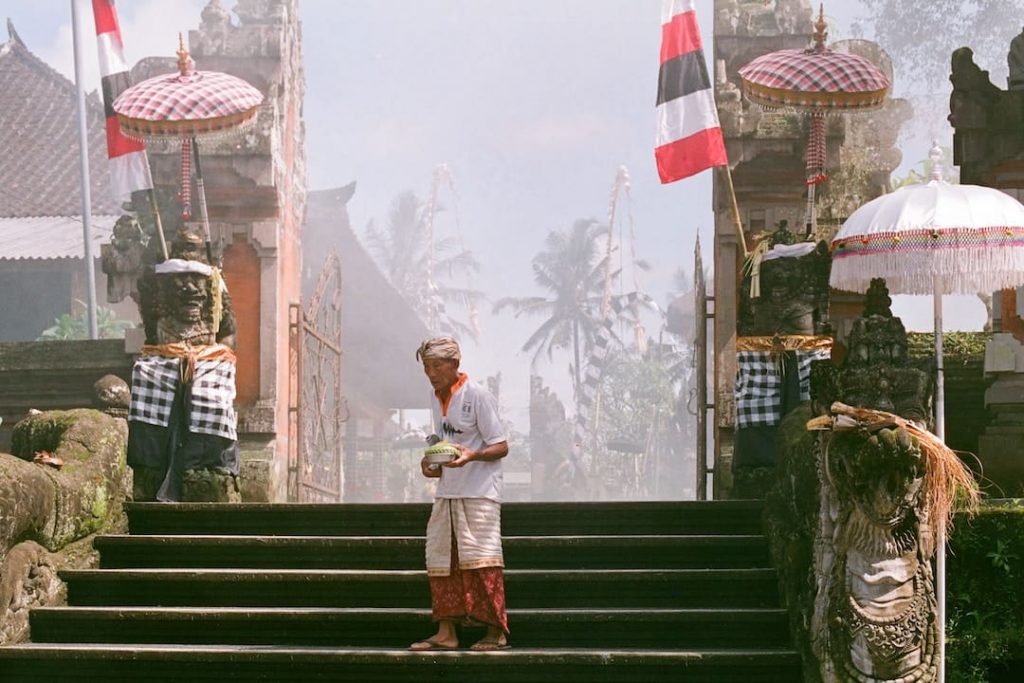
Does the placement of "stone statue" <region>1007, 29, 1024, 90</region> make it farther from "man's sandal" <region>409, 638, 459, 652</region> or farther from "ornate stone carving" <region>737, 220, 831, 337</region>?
"man's sandal" <region>409, 638, 459, 652</region>

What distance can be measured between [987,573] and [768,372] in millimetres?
2497

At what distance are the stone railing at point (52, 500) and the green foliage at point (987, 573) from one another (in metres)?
4.28

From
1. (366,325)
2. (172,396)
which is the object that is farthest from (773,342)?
(366,325)

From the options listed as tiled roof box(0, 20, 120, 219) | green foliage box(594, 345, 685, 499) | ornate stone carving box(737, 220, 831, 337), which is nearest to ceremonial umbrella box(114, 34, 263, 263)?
ornate stone carving box(737, 220, 831, 337)

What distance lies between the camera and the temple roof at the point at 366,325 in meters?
32.8

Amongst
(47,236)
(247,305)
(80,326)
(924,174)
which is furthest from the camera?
(924,174)

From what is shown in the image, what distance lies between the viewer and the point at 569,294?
198ft

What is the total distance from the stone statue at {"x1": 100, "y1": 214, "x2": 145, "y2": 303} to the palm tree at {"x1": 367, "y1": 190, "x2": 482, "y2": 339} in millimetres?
46954

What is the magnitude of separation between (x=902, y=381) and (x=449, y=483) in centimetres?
201

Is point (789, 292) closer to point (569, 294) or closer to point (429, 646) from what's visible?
point (429, 646)

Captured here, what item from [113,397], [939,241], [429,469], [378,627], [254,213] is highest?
[254,213]

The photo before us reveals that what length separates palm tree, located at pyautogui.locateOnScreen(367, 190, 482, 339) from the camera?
5988cm

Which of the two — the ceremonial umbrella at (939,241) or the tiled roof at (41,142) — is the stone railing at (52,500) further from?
the tiled roof at (41,142)

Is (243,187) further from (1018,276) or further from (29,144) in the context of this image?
(29,144)
